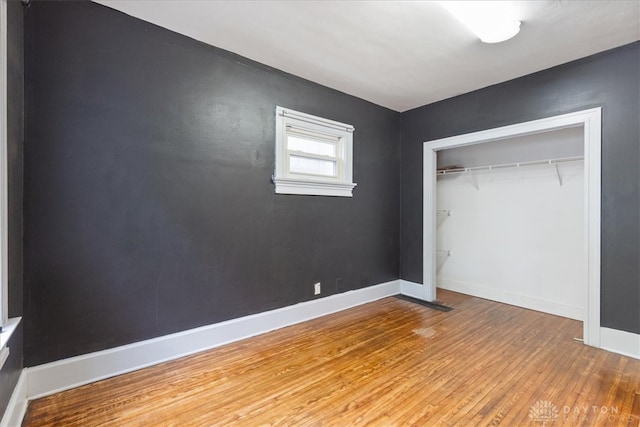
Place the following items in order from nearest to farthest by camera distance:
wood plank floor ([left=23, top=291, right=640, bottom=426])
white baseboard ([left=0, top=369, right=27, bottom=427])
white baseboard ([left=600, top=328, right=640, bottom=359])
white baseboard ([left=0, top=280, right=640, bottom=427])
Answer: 1. white baseboard ([left=0, top=369, right=27, bottom=427])
2. wood plank floor ([left=23, top=291, right=640, bottom=426])
3. white baseboard ([left=0, top=280, right=640, bottom=427])
4. white baseboard ([left=600, top=328, right=640, bottom=359])

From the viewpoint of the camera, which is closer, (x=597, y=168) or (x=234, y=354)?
(x=234, y=354)

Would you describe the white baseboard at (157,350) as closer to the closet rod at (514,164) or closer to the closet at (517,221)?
the closet at (517,221)

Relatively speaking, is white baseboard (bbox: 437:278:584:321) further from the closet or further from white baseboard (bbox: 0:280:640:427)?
white baseboard (bbox: 0:280:640:427)

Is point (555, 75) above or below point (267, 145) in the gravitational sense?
above

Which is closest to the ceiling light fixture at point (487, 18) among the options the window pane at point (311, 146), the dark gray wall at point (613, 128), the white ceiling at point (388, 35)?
the white ceiling at point (388, 35)

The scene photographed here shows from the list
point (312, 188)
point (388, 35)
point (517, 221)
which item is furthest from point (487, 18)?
point (517, 221)

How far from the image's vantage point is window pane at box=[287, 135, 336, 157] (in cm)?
314

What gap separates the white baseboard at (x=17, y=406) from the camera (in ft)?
4.92

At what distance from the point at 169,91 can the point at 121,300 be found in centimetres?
166

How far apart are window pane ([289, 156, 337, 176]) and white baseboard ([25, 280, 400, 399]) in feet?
4.80

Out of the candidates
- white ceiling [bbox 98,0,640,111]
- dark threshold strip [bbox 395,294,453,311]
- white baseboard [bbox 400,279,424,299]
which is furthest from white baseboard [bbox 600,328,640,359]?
white ceiling [bbox 98,0,640,111]

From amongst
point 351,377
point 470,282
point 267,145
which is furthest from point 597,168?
point 267,145

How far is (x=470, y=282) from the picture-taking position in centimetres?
421

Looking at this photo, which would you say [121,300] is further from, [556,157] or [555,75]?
[556,157]
